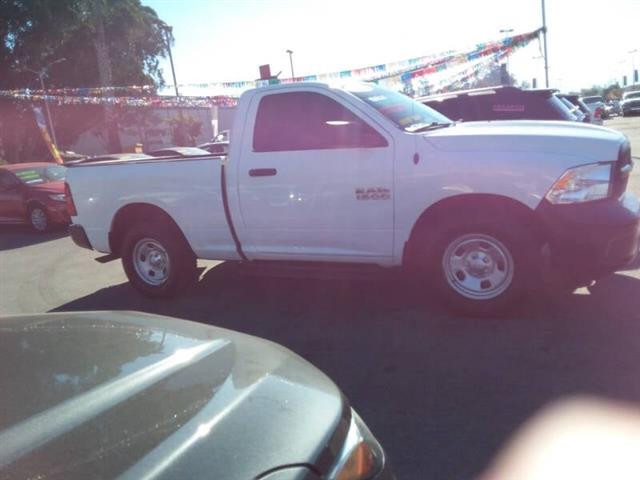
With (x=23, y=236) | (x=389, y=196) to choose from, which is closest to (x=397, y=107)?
(x=389, y=196)

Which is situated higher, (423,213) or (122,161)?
(122,161)

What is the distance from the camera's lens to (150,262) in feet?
19.6

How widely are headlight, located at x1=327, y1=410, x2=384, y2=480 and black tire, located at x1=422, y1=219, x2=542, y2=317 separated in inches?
109

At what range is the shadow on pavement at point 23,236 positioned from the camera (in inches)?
429

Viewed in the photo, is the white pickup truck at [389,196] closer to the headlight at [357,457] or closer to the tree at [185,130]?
the headlight at [357,457]

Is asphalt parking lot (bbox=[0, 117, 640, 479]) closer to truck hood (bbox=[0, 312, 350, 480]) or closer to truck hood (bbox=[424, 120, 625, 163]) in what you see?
truck hood (bbox=[0, 312, 350, 480])

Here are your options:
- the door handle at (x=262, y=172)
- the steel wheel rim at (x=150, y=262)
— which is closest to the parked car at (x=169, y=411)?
the door handle at (x=262, y=172)

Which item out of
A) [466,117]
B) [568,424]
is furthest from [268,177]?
[466,117]

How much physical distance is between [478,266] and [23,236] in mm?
10747

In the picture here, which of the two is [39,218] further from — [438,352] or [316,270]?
[438,352]

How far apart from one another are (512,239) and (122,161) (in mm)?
4188

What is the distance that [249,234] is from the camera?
5266mm

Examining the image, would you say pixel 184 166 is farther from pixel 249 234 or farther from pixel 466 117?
pixel 466 117

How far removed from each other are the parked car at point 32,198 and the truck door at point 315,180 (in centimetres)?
811
